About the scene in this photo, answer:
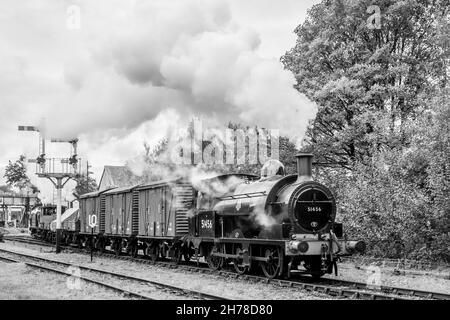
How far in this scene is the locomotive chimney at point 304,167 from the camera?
14.3m

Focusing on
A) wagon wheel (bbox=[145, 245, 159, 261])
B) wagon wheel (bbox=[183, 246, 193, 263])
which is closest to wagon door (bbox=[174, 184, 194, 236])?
wagon wheel (bbox=[183, 246, 193, 263])

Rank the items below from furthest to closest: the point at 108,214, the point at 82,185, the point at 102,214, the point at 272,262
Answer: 1. the point at 82,185
2. the point at 102,214
3. the point at 108,214
4. the point at 272,262

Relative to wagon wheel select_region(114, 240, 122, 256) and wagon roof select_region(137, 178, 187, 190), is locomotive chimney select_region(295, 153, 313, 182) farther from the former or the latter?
wagon wheel select_region(114, 240, 122, 256)

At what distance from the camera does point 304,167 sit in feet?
47.4

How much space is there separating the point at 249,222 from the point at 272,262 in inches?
52.0

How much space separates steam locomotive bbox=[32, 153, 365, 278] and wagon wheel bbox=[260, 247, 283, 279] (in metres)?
0.03

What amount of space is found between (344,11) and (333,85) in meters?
3.93

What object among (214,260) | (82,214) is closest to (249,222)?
(214,260)

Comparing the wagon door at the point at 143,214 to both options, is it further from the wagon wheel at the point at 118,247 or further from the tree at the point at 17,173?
the tree at the point at 17,173

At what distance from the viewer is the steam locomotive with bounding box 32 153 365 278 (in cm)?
1402

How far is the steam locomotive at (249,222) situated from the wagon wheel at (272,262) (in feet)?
0.08

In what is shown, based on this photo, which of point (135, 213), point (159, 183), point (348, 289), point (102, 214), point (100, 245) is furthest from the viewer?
point (100, 245)

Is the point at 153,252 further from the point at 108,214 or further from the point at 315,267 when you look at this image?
the point at 315,267
